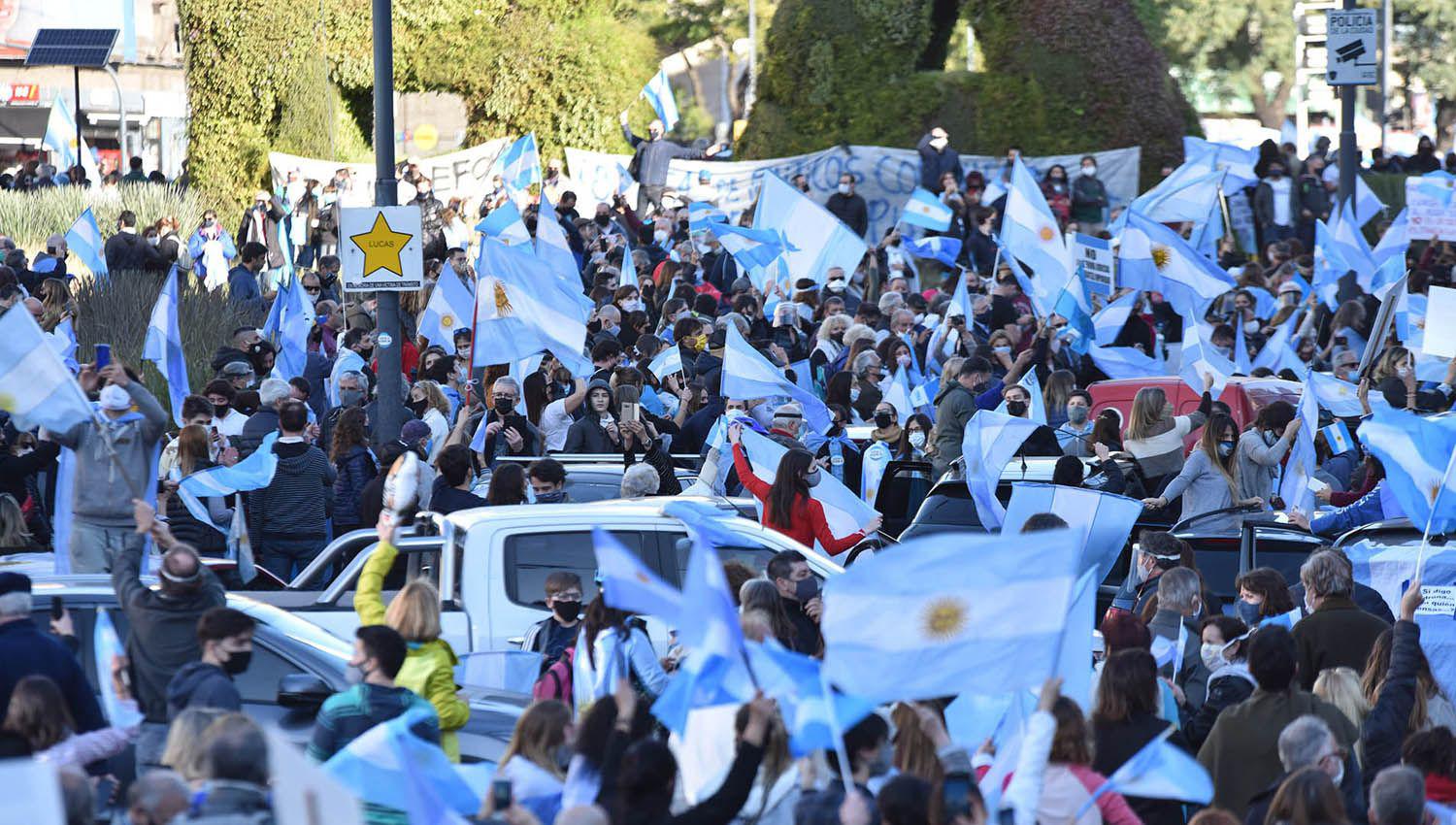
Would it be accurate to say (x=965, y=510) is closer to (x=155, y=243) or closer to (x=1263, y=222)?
(x=155, y=243)

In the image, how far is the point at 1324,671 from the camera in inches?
302

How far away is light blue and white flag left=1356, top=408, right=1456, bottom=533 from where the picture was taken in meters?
9.69

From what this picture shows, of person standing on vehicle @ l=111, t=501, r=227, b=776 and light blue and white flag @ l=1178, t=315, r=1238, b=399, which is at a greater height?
person standing on vehicle @ l=111, t=501, r=227, b=776

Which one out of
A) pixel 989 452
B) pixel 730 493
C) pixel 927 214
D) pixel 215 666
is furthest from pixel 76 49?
pixel 215 666

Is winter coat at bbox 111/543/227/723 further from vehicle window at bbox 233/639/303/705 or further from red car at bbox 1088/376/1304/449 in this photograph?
red car at bbox 1088/376/1304/449

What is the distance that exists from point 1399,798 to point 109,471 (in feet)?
20.8

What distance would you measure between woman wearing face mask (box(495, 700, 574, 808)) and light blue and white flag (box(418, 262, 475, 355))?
10474mm

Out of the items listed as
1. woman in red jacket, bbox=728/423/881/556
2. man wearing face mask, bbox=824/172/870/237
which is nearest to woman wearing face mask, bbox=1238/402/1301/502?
woman in red jacket, bbox=728/423/881/556

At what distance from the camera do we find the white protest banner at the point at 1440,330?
44.5 ft

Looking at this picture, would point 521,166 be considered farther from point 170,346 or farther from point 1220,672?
point 1220,672

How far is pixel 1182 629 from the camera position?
28.7 ft

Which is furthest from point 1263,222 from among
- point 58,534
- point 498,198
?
point 58,534

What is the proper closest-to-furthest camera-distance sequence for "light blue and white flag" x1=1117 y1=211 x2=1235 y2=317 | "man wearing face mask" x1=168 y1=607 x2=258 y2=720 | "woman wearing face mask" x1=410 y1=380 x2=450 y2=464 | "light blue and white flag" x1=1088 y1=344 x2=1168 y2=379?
"man wearing face mask" x1=168 y1=607 x2=258 y2=720 < "woman wearing face mask" x1=410 y1=380 x2=450 y2=464 < "light blue and white flag" x1=1088 y1=344 x2=1168 y2=379 < "light blue and white flag" x1=1117 y1=211 x2=1235 y2=317

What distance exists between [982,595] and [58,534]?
5.82 m
